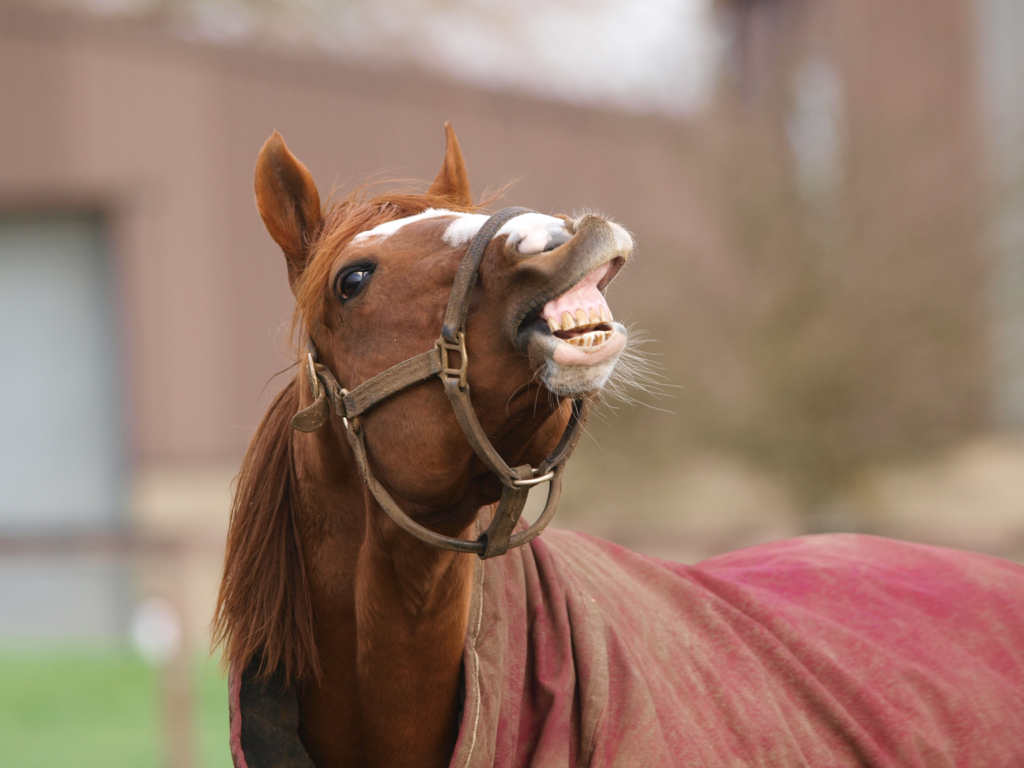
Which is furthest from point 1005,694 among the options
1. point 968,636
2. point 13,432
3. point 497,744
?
point 13,432

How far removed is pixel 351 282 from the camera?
1748 mm

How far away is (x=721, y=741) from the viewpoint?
1837mm

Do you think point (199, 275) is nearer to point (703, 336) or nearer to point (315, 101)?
point (315, 101)

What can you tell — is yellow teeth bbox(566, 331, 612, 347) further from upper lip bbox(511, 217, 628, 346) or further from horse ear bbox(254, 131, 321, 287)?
horse ear bbox(254, 131, 321, 287)

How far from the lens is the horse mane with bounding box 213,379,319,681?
1.83 meters

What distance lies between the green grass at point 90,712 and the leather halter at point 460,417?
3.56m

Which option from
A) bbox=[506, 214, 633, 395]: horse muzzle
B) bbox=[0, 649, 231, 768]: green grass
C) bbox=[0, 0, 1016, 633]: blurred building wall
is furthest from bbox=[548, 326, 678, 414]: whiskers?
bbox=[0, 0, 1016, 633]: blurred building wall

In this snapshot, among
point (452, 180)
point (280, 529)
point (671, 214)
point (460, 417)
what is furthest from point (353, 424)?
point (671, 214)

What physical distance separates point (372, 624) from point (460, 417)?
0.46 m

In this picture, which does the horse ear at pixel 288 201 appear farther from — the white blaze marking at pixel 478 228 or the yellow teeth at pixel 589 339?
the yellow teeth at pixel 589 339

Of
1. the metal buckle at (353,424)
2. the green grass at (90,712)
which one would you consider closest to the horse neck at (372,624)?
the metal buckle at (353,424)

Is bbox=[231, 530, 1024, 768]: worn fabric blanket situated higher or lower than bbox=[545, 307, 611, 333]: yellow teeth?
lower

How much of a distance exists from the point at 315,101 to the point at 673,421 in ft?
19.3

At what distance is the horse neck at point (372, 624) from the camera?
1.74 m
